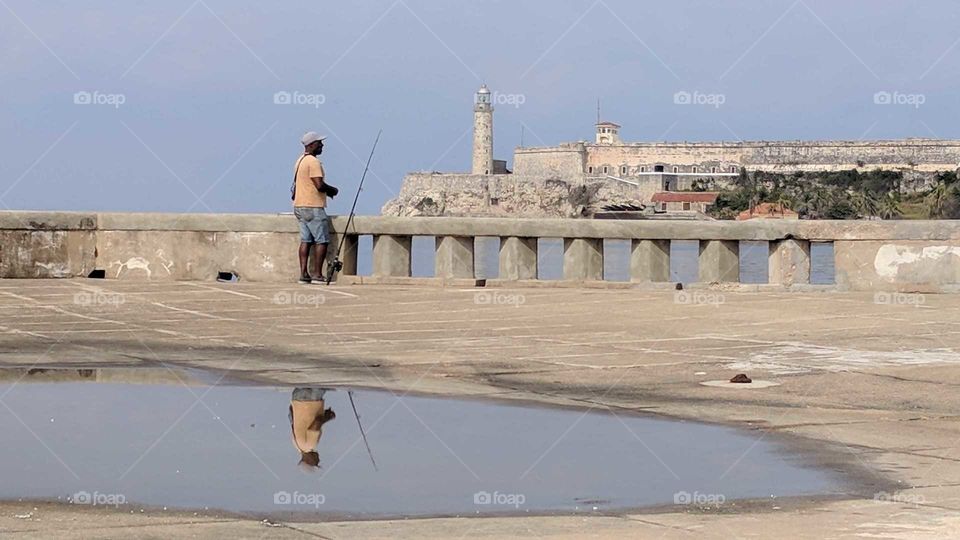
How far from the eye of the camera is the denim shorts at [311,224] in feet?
49.4

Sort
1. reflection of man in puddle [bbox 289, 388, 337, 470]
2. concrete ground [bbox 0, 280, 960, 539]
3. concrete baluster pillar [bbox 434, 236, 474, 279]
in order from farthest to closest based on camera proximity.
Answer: concrete baluster pillar [bbox 434, 236, 474, 279]
reflection of man in puddle [bbox 289, 388, 337, 470]
concrete ground [bbox 0, 280, 960, 539]

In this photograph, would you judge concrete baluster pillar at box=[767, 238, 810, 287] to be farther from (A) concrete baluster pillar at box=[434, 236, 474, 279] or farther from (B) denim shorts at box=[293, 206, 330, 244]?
(B) denim shorts at box=[293, 206, 330, 244]

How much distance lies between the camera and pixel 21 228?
627 inches

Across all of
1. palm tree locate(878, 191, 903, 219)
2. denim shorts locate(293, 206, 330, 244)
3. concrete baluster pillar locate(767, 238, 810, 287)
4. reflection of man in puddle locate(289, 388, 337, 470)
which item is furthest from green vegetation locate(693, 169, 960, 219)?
reflection of man in puddle locate(289, 388, 337, 470)

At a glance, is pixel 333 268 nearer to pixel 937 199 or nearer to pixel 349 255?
pixel 349 255

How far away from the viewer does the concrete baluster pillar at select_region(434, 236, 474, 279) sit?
15.2 meters

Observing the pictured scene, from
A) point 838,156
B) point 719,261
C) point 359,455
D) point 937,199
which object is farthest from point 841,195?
point 359,455

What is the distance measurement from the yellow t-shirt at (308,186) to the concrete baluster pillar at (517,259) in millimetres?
1812

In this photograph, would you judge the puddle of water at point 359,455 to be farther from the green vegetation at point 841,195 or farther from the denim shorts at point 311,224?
the green vegetation at point 841,195

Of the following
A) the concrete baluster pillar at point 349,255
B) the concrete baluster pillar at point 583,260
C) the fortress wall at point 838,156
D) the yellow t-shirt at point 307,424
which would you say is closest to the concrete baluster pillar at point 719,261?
the concrete baluster pillar at point 583,260

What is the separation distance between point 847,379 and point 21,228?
994cm

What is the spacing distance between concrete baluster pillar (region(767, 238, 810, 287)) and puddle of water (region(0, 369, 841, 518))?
714cm

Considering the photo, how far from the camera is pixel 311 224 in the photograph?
15.1 m

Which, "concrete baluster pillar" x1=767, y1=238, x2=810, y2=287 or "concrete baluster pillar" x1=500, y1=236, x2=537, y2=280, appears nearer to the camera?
"concrete baluster pillar" x1=767, y1=238, x2=810, y2=287
